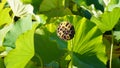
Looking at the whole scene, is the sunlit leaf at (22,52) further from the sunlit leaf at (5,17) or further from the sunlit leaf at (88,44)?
the sunlit leaf at (5,17)

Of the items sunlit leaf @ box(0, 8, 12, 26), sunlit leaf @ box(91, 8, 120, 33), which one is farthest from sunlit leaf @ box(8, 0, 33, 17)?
sunlit leaf @ box(91, 8, 120, 33)

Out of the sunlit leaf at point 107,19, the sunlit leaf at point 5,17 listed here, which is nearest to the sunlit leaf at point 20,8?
the sunlit leaf at point 5,17

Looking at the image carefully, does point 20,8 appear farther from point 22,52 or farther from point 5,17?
point 22,52

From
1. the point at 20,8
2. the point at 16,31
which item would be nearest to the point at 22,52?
the point at 16,31

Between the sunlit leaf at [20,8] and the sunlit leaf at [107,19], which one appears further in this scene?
the sunlit leaf at [20,8]

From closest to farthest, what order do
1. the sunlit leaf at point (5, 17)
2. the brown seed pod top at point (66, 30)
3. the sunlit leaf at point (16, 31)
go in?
the brown seed pod top at point (66, 30) → the sunlit leaf at point (16, 31) → the sunlit leaf at point (5, 17)

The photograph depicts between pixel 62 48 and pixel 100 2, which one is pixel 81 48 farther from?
pixel 100 2

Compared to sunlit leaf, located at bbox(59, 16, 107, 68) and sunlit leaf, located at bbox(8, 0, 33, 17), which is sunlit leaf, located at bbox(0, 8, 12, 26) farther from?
sunlit leaf, located at bbox(59, 16, 107, 68)

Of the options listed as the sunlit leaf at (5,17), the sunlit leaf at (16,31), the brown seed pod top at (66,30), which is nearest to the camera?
the brown seed pod top at (66,30)

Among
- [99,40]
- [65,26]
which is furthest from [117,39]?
[65,26]

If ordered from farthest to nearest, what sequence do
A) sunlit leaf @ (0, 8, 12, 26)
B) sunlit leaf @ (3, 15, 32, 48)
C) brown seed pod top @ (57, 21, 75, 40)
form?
sunlit leaf @ (0, 8, 12, 26), sunlit leaf @ (3, 15, 32, 48), brown seed pod top @ (57, 21, 75, 40)

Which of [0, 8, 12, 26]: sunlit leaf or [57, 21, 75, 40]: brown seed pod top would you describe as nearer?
[57, 21, 75, 40]: brown seed pod top
